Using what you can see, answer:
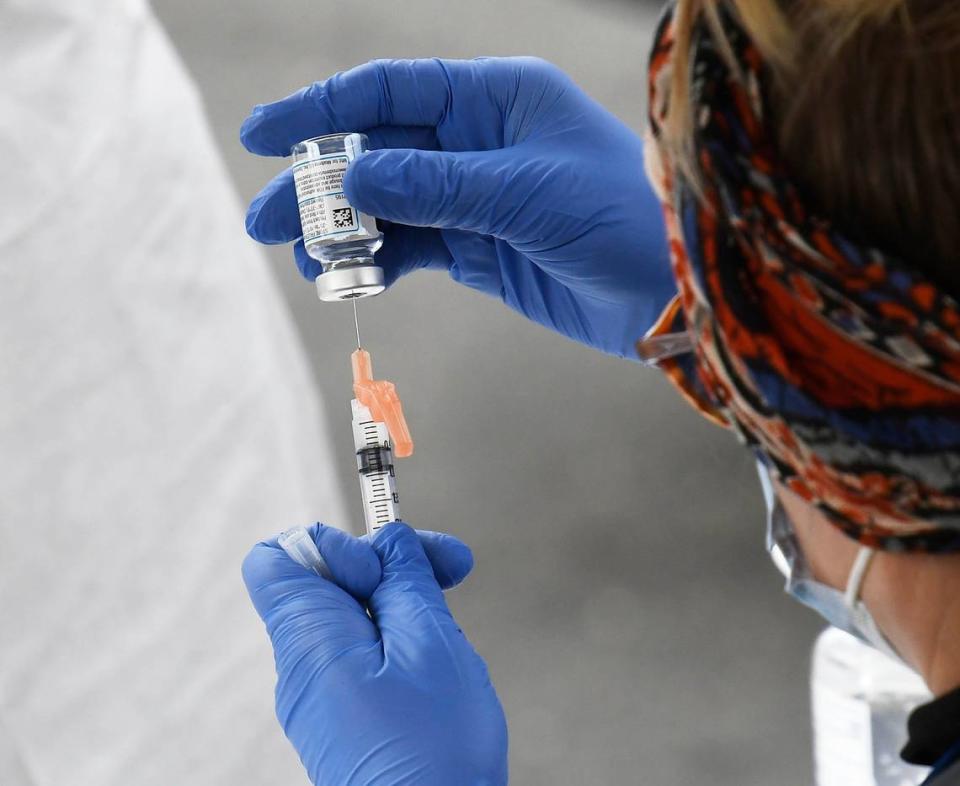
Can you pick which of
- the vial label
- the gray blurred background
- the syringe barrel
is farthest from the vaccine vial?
the gray blurred background

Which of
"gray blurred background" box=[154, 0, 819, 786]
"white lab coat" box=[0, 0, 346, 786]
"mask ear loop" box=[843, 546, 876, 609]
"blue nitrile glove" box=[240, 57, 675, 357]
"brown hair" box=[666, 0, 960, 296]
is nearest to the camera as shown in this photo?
"brown hair" box=[666, 0, 960, 296]

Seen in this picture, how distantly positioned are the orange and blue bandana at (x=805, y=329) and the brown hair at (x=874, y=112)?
14 mm

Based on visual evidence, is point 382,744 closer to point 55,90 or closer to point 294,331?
point 294,331

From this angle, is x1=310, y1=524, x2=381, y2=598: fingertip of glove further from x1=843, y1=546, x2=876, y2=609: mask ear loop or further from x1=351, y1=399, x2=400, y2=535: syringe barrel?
x1=843, y1=546, x2=876, y2=609: mask ear loop

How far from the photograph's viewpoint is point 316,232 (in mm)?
1076

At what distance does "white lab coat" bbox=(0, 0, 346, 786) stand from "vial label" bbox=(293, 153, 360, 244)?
55cm

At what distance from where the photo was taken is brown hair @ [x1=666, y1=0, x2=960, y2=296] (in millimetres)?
515

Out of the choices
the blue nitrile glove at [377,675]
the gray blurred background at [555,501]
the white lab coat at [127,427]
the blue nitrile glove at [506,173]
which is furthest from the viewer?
the gray blurred background at [555,501]

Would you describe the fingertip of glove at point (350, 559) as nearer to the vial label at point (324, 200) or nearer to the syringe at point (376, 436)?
the syringe at point (376, 436)

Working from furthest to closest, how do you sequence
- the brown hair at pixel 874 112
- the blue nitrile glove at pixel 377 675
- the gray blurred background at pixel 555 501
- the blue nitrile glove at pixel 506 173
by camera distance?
the gray blurred background at pixel 555 501 → the blue nitrile glove at pixel 506 173 → the blue nitrile glove at pixel 377 675 → the brown hair at pixel 874 112

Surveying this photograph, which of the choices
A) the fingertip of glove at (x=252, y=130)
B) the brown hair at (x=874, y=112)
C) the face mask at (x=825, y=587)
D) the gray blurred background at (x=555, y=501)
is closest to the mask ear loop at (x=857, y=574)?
the face mask at (x=825, y=587)

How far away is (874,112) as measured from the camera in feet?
1.72

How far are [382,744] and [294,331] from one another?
Result: 0.89 m

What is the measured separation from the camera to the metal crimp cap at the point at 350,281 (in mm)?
1083
